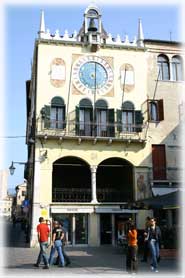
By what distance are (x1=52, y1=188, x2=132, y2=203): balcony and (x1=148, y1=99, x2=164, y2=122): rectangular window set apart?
592 centimetres

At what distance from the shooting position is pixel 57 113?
87.1 ft

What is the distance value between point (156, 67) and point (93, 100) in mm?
5639

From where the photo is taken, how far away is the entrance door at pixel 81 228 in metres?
25.3

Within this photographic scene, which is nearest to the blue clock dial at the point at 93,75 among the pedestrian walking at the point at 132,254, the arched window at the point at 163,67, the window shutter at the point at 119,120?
the window shutter at the point at 119,120

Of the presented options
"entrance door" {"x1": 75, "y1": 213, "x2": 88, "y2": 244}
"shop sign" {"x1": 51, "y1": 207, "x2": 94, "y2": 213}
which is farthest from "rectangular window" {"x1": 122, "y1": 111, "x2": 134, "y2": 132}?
"entrance door" {"x1": 75, "y1": 213, "x2": 88, "y2": 244}

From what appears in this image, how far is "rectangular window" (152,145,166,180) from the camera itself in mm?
27172

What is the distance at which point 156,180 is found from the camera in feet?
88.3

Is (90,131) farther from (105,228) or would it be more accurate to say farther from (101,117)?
(105,228)

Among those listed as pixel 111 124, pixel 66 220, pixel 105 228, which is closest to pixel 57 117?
pixel 111 124

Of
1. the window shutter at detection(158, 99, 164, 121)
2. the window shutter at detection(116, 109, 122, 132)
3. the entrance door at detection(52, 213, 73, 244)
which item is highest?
the window shutter at detection(158, 99, 164, 121)

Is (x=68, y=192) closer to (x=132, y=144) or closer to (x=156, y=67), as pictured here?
(x=132, y=144)

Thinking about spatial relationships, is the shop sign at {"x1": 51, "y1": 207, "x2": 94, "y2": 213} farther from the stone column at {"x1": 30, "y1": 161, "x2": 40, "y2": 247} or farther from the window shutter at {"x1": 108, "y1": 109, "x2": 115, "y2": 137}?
the window shutter at {"x1": 108, "y1": 109, "x2": 115, "y2": 137}

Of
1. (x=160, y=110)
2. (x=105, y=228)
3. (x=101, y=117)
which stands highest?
(x=160, y=110)

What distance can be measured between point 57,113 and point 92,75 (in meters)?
3.78
